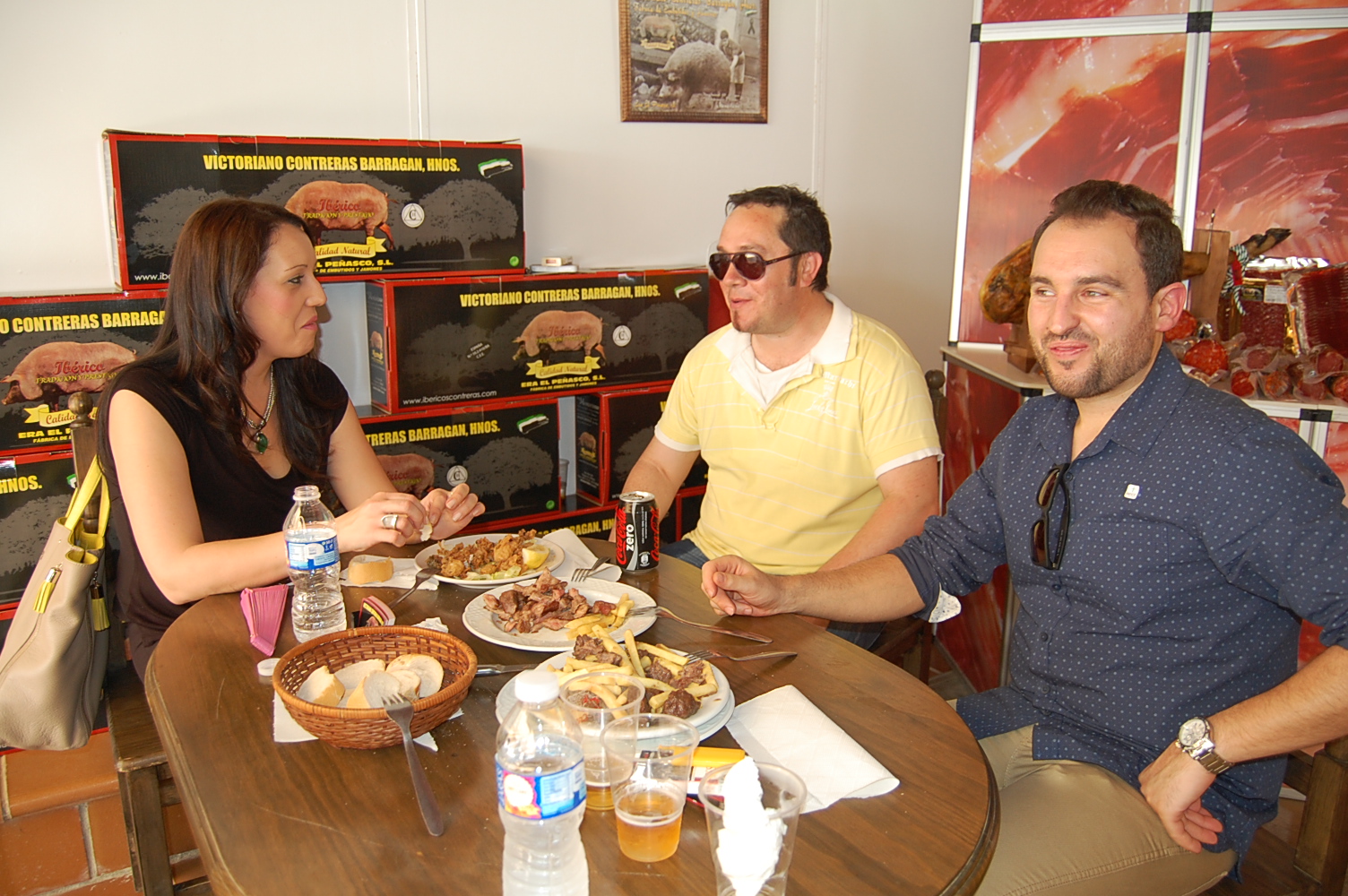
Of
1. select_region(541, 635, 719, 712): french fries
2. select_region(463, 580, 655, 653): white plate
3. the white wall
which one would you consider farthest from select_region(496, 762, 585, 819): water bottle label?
the white wall

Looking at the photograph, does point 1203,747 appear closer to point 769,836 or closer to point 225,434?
point 769,836

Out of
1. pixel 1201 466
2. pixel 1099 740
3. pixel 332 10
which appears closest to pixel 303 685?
pixel 1099 740

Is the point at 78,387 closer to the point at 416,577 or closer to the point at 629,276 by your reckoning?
the point at 416,577

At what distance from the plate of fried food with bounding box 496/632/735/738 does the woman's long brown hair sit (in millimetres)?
1226

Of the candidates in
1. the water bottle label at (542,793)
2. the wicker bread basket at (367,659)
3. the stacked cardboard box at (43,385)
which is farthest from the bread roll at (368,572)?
the stacked cardboard box at (43,385)

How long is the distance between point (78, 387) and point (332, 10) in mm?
1603

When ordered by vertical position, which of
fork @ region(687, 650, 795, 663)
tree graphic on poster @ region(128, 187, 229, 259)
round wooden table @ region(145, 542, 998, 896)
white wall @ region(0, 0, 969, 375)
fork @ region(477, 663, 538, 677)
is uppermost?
white wall @ region(0, 0, 969, 375)

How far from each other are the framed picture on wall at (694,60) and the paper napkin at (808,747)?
10.6 ft

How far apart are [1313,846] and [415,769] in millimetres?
1508

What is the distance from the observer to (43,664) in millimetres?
2332

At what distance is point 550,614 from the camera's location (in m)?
1.93

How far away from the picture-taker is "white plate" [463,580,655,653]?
181 cm

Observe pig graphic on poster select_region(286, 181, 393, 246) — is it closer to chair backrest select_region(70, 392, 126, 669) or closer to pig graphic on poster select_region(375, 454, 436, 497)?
pig graphic on poster select_region(375, 454, 436, 497)

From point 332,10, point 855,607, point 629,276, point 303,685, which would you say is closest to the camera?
point 303,685
